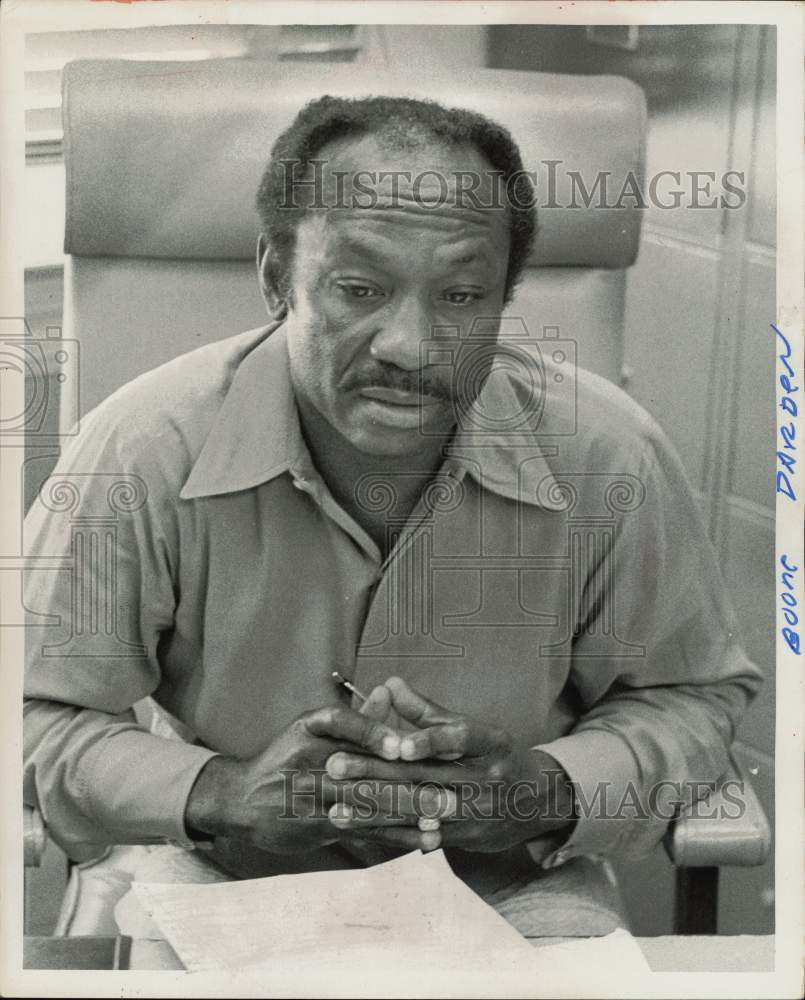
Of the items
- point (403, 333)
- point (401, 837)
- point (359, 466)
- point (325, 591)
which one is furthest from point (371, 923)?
point (403, 333)

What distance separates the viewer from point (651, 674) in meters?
1.39

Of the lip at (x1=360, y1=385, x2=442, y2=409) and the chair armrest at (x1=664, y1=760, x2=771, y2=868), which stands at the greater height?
the lip at (x1=360, y1=385, x2=442, y2=409)

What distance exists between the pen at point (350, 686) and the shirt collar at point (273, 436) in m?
0.20

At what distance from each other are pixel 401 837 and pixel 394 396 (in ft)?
1.42

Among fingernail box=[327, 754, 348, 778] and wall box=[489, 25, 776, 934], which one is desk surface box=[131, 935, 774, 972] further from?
fingernail box=[327, 754, 348, 778]

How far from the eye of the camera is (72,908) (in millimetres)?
1388

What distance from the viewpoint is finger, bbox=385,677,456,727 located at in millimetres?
1357

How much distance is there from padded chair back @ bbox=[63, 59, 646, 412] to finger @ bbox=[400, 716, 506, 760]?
15.5 inches

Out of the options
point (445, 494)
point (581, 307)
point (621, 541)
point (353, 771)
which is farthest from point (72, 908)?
point (581, 307)

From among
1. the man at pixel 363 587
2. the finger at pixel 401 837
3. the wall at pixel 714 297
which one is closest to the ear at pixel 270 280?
the man at pixel 363 587

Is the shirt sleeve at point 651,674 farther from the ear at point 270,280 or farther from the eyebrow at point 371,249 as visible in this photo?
the ear at point 270,280

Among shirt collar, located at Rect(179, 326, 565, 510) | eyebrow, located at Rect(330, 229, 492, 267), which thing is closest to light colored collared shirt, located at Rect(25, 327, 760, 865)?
shirt collar, located at Rect(179, 326, 565, 510)

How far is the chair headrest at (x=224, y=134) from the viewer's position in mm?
1323

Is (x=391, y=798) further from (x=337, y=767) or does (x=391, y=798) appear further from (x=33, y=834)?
(x=33, y=834)
